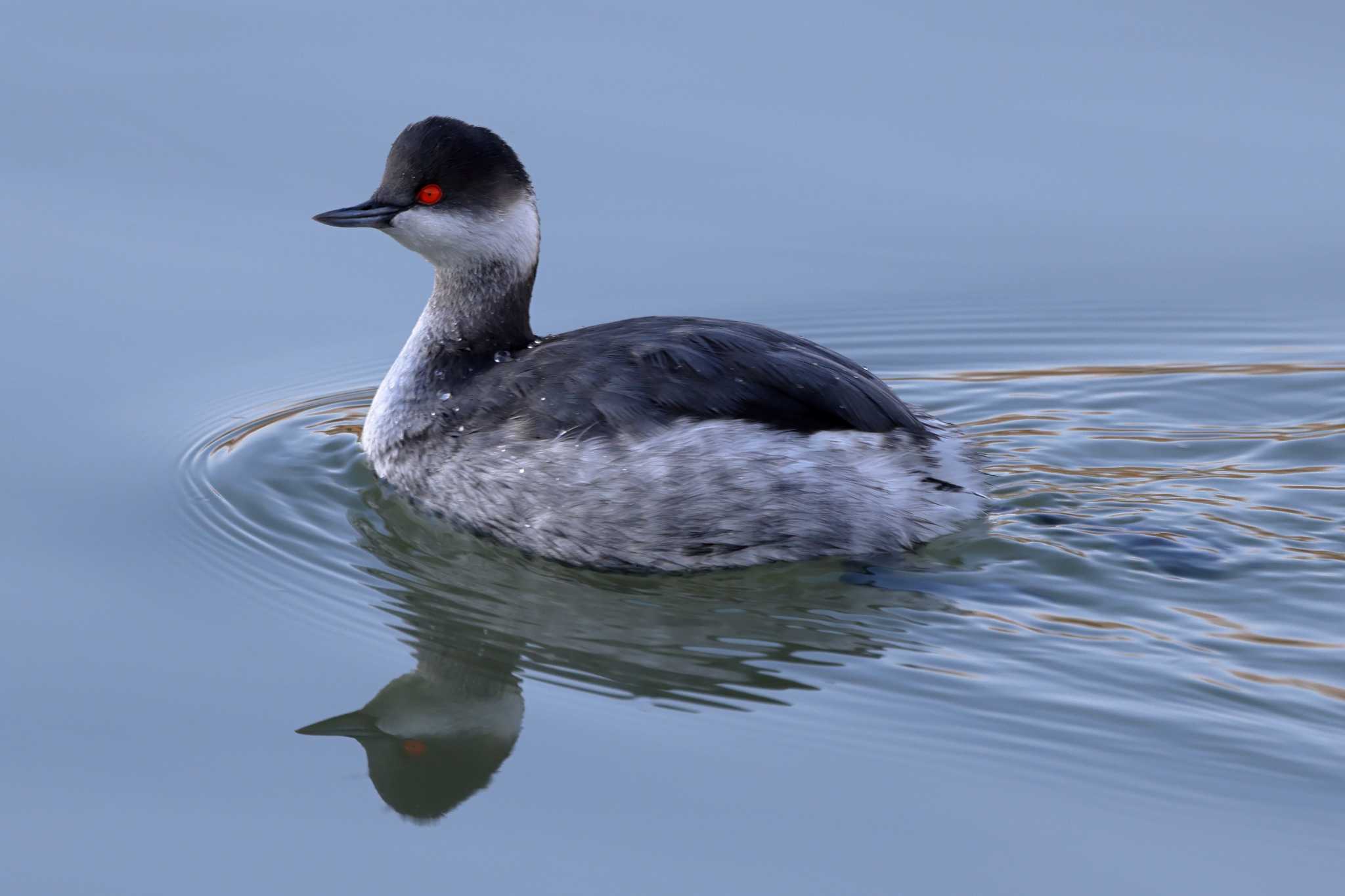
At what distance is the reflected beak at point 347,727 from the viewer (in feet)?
18.2

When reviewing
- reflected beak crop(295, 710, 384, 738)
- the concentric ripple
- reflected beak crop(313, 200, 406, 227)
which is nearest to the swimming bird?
the concentric ripple

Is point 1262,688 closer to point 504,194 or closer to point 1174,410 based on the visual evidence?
point 1174,410

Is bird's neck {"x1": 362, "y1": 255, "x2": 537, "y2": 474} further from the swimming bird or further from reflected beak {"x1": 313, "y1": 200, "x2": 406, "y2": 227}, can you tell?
reflected beak {"x1": 313, "y1": 200, "x2": 406, "y2": 227}

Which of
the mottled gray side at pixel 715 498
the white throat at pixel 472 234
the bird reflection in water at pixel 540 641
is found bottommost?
the bird reflection in water at pixel 540 641

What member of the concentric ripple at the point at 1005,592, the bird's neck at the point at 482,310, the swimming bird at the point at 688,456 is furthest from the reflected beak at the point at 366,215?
the concentric ripple at the point at 1005,592

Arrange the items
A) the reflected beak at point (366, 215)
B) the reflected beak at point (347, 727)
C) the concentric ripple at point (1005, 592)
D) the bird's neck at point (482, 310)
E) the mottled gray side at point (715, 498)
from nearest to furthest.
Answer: the reflected beak at point (347, 727) → the concentric ripple at point (1005, 592) → the mottled gray side at point (715, 498) → the reflected beak at point (366, 215) → the bird's neck at point (482, 310)

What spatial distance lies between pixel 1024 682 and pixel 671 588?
141cm

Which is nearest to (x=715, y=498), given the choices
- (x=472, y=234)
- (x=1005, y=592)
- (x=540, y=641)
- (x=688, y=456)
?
(x=688, y=456)

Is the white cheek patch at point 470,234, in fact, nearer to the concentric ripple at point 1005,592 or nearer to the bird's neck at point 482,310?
the bird's neck at point 482,310

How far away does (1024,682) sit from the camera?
582 centimetres

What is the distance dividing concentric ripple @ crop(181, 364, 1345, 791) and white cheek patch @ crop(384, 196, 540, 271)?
3.18ft

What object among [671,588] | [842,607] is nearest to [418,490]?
[671,588]

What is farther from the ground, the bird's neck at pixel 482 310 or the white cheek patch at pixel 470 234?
the white cheek patch at pixel 470 234

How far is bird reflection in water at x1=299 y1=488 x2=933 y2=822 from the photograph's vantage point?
219 inches
